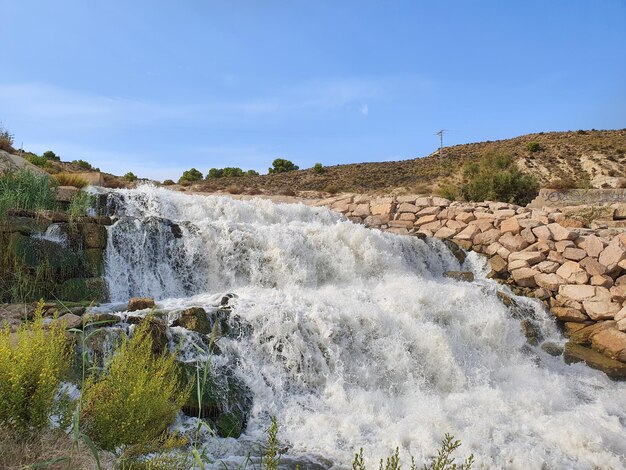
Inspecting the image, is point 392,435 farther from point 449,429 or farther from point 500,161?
point 500,161

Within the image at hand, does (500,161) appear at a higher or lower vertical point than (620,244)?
higher

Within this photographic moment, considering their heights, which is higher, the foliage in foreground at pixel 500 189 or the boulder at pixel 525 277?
the foliage in foreground at pixel 500 189

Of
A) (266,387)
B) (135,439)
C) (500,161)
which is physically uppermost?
(500,161)

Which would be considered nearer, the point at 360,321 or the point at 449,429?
the point at 449,429

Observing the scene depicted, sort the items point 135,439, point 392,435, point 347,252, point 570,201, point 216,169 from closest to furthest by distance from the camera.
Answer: point 135,439 < point 392,435 < point 347,252 < point 570,201 < point 216,169

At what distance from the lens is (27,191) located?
796 centimetres

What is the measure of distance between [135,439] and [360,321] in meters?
4.02

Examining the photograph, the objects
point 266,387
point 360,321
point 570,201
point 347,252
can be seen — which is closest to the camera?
point 266,387

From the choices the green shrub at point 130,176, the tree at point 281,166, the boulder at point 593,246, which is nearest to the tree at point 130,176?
the green shrub at point 130,176

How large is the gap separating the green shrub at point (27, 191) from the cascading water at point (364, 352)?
1.54 m

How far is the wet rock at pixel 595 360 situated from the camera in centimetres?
748

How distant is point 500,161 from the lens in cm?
2073

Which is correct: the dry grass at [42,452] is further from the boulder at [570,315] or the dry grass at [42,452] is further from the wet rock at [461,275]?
the boulder at [570,315]

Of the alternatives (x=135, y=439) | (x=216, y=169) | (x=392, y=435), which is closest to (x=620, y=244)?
(x=392, y=435)
